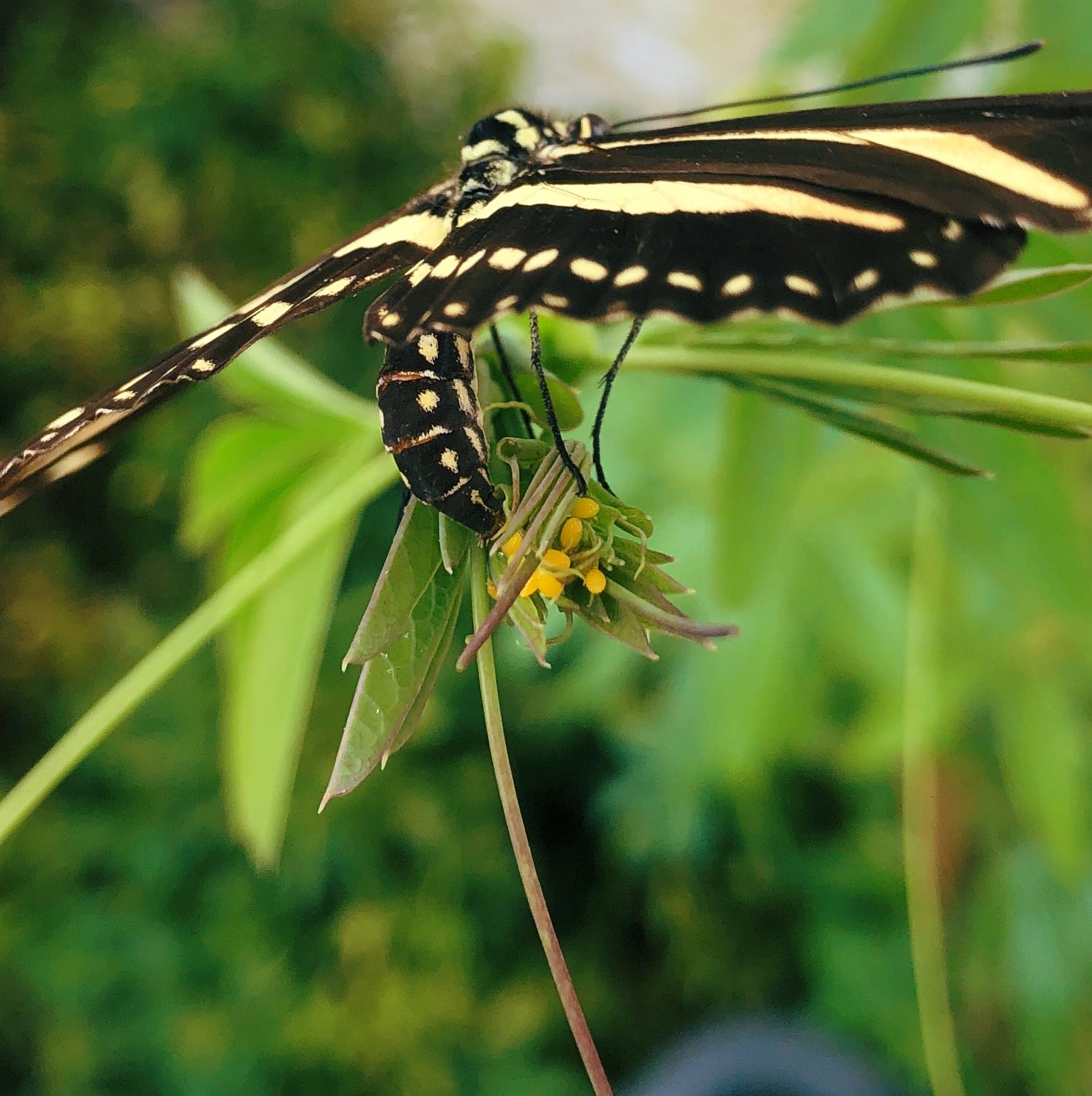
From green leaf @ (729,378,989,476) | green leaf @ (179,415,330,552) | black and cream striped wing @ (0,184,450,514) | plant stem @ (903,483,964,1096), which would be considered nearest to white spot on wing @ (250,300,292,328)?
black and cream striped wing @ (0,184,450,514)

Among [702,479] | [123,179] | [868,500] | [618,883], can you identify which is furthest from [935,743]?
[123,179]

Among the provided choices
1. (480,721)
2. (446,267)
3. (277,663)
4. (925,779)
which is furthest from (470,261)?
(480,721)

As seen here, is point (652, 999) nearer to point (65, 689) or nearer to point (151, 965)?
point (151, 965)

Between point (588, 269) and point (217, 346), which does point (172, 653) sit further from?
point (588, 269)

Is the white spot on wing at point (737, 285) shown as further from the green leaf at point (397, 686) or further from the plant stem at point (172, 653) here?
the plant stem at point (172, 653)

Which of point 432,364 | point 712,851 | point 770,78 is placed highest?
point 770,78

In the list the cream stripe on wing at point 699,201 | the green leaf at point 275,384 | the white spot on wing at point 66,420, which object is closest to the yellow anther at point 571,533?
the cream stripe on wing at point 699,201
